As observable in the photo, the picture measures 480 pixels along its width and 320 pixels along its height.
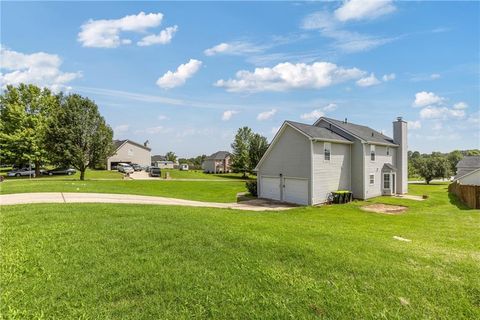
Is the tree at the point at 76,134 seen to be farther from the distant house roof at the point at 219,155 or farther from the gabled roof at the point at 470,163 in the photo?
the gabled roof at the point at 470,163

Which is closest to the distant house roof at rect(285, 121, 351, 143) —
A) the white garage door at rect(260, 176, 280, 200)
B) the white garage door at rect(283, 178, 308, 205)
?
the white garage door at rect(283, 178, 308, 205)

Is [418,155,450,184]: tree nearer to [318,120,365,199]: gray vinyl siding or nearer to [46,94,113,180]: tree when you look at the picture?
[318,120,365,199]: gray vinyl siding

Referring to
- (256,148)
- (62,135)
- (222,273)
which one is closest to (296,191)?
(222,273)

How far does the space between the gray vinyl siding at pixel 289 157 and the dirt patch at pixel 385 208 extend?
4.79 metres

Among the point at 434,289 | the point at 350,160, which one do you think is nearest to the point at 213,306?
the point at 434,289

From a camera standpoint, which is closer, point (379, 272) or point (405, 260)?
point (379, 272)

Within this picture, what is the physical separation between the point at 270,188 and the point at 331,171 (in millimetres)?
5205

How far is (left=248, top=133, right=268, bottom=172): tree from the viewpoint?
5141cm

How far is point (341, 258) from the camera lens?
646 cm

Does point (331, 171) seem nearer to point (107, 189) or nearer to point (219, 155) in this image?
point (107, 189)

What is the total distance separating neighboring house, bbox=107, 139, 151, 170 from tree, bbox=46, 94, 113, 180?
91.0 ft

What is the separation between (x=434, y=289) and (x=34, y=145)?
47.7 metres

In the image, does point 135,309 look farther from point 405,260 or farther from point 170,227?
point 405,260

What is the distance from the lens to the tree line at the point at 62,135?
30453 millimetres
